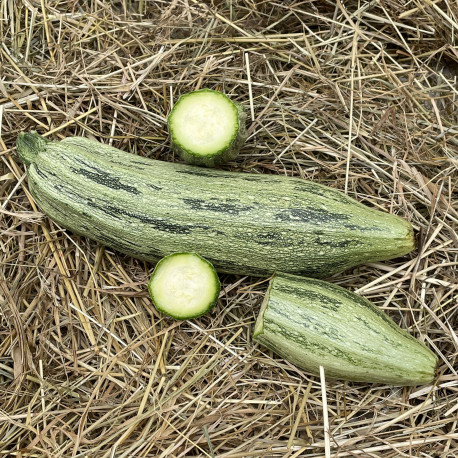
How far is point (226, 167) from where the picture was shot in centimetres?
310

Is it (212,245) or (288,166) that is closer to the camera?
(212,245)

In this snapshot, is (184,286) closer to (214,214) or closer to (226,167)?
(214,214)

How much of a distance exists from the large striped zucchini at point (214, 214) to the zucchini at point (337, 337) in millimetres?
191

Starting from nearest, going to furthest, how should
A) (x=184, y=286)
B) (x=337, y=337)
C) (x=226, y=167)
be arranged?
(x=337, y=337) < (x=184, y=286) < (x=226, y=167)

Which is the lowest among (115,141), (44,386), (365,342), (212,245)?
(44,386)

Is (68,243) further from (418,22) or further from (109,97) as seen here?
(418,22)

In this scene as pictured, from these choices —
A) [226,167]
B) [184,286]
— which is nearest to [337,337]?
[184,286]

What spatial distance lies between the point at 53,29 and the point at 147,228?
1.33 metres

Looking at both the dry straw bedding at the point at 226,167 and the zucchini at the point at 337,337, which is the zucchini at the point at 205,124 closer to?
the dry straw bedding at the point at 226,167

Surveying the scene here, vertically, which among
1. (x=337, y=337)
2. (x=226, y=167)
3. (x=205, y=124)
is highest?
(x=205, y=124)

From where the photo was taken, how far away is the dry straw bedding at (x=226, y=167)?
2783mm

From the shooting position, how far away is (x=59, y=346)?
Result: 2.96 meters

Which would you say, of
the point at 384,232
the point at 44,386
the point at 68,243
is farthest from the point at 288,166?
the point at 44,386

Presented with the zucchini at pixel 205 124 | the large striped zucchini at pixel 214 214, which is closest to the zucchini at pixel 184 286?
the large striped zucchini at pixel 214 214
